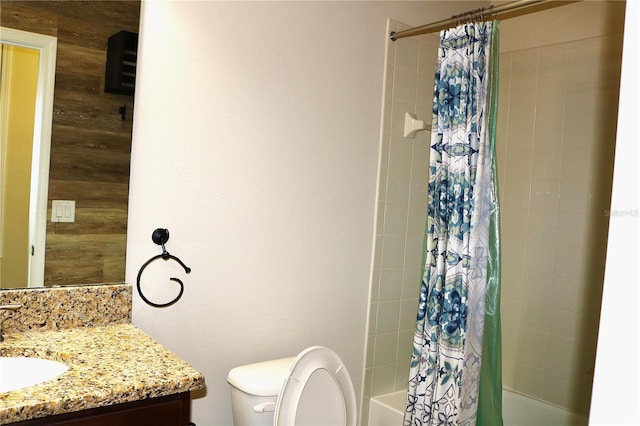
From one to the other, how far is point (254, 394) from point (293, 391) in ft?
0.43

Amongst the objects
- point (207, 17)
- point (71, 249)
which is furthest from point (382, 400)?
point (207, 17)

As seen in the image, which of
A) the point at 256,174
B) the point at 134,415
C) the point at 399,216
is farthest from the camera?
the point at 399,216

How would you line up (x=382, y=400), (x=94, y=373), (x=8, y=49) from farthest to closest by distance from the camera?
(x=382, y=400)
(x=8, y=49)
(x=94, y=373)

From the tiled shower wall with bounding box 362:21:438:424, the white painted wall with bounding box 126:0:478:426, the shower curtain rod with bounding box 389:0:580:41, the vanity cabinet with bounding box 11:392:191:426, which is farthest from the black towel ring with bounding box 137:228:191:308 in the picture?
the shower curtain rod with bounding box 389:0:580:41

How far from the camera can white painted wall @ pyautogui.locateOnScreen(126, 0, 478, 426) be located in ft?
6.00

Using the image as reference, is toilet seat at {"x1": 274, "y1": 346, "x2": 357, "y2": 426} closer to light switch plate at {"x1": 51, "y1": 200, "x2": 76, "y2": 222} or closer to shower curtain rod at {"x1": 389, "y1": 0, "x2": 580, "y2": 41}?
light switch plate at {"x1": 51, "y1": 200, "x2": 76, "y2": 222}

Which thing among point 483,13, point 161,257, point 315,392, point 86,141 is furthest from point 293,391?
point 483,13

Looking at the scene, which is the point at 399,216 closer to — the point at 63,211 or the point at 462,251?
the point at 462,251

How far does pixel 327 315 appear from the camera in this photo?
7.80ft

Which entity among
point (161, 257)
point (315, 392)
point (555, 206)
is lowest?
point (315, 392)

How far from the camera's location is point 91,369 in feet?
4.33

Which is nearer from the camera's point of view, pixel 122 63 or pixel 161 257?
pixel 122 63

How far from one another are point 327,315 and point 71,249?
111 centimetres

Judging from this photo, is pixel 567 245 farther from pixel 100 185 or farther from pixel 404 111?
pixel 100 185
